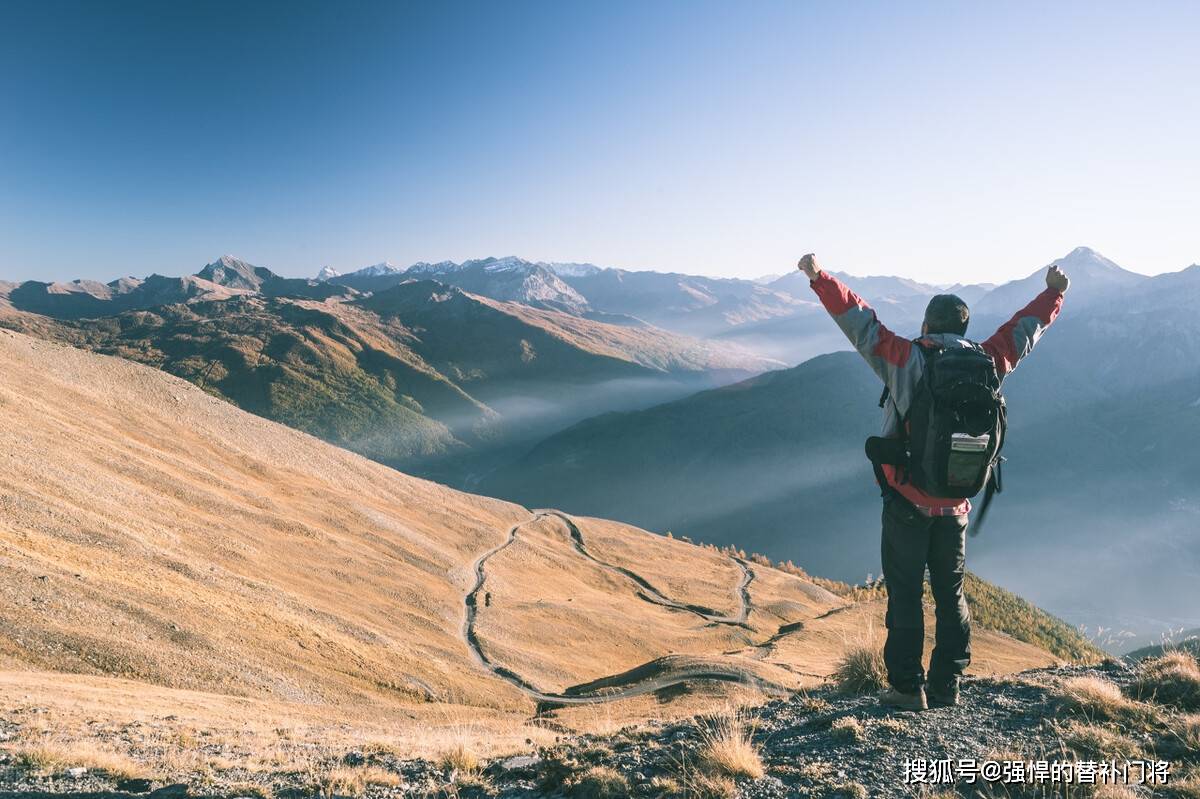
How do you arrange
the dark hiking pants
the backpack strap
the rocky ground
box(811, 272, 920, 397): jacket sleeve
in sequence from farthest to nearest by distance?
the dark hiking pants < box(811, 272, 920, 397): jacket sleeve < the backpack strap < the rocky ground

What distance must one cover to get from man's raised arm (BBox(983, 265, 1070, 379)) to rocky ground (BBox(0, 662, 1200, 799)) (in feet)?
13.4

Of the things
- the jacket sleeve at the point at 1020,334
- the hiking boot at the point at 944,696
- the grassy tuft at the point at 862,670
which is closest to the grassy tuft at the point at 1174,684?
the hiking boot at the point at 944,696

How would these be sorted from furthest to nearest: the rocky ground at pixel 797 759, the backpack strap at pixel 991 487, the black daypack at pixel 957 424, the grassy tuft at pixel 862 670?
the grassy tuft at pixel 862 670 < the backpack strap at pixel 991 487 < the black daypack at pixel 957 424 < the rocky ground at pixel 797 759

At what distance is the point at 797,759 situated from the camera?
6273 millimetres

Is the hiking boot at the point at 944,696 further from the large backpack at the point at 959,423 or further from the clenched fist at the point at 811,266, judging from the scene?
the clenched fist at the point at 811,266

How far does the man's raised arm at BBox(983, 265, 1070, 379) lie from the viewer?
688cm

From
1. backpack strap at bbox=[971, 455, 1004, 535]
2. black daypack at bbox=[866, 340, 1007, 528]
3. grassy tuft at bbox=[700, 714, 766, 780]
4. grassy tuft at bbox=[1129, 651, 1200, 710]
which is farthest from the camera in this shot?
grassy tuft at bbox=[1129, 651, 1200, 710]

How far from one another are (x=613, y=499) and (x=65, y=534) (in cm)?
16957

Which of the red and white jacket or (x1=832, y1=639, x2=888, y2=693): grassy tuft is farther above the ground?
the red and white jacket

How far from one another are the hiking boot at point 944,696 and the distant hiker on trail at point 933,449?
0.04 ft

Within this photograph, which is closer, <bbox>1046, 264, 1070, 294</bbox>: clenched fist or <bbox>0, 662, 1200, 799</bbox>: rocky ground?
<bbox>0, 662, 1200, 799</bbox>: rocky ground

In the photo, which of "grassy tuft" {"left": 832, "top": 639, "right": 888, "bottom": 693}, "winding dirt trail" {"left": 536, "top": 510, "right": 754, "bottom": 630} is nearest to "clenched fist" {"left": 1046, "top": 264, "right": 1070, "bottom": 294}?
"grassy tuft" {"left": 832, "top": 639, "right": 888, "bottom": 693}

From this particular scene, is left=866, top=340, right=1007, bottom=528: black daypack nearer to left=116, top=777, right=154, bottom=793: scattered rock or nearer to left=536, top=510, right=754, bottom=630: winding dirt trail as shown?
left=116, top=777, right=154, bottom=793: scattered rock

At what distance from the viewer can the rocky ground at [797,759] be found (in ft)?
18.1
